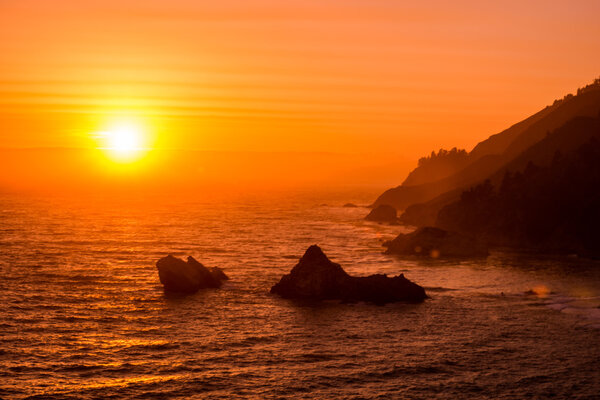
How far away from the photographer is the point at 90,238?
612 ft

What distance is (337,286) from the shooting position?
3917 inches

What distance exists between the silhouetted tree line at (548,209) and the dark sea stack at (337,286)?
7205 centimetres

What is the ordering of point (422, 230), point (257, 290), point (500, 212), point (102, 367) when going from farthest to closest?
1. point (500, 212)
2. point (422, 230)
3. point (257, 290)
4. point (102, 367)

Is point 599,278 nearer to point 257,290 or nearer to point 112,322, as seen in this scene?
point 257,290

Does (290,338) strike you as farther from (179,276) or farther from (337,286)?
(179,276)

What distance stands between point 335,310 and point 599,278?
55.2 metres

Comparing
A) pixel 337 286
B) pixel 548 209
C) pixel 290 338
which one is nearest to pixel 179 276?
pixel 337 286

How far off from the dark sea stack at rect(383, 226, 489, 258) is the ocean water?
67.5 ft

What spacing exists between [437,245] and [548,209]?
136 feet

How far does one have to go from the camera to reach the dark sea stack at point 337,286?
320 feet

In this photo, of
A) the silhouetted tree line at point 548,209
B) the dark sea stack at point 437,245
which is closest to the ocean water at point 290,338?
the dark sea stack at point 437,245

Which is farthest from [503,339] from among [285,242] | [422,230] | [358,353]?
[285,242]

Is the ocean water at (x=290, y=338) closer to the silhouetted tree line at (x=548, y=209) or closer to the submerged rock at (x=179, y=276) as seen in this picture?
the submerged rock at (x=179, y=276)

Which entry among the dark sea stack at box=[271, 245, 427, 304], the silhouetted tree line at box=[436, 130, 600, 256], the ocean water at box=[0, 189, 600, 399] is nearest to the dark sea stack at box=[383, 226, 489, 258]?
the ocean water at box=[0, 189, 600, 399]
